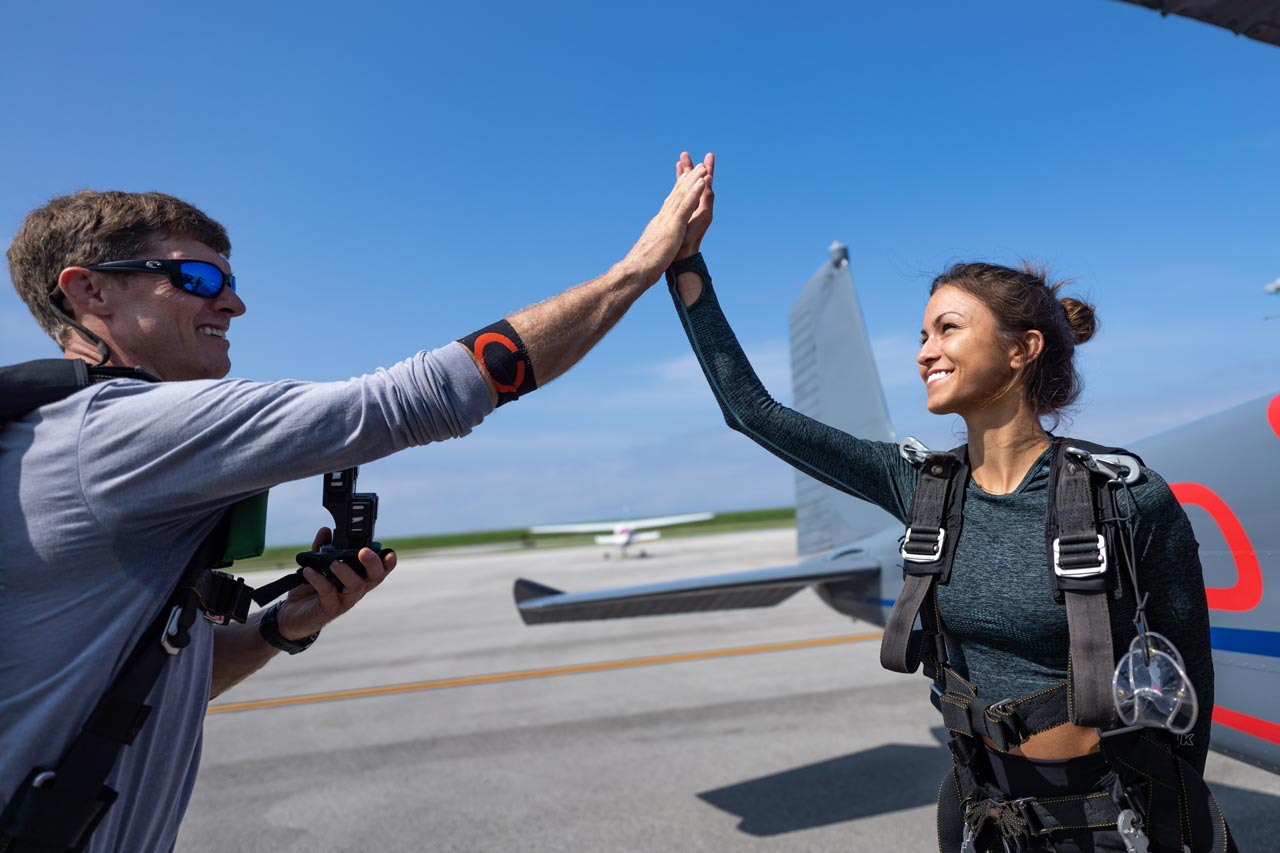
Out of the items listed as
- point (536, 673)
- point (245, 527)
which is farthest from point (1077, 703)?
point (536, 673)

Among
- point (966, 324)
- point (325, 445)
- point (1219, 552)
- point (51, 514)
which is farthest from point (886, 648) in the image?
point (1219, 552)

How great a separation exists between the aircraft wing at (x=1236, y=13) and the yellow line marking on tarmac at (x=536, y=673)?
7855mm

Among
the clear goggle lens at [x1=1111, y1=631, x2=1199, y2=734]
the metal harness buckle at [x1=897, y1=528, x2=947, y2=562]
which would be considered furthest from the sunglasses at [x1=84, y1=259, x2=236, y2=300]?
the clear goggle lens at [x1=1111, y1=631, x2=1199, y2=734]

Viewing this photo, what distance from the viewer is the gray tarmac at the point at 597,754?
430 centimetres

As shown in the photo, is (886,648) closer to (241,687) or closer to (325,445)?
(325,445)

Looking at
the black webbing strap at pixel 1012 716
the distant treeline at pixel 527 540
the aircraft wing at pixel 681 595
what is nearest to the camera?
the black webbing strap at pixel 1012 716

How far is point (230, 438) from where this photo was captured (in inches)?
49.6

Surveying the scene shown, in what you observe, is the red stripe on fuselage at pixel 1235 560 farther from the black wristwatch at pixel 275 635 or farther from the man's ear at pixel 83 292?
the man's ear at pixel 83 292

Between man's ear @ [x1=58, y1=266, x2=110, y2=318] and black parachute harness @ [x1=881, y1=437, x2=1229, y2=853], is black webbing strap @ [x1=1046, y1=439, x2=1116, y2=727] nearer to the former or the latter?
black parachute harness @ [x1=881, y1=437, x2=1229, y2=853]

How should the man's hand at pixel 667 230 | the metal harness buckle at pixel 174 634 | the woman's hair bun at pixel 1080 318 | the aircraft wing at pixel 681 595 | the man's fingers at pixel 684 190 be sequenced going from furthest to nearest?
the aircraft wing at pixel 681 595
the woman's hair bun at pixel 1080 318
the man's fingers at pixel 684 190
the man's hand at pixel 667 230
the metal harness buckle at pixel 174 634

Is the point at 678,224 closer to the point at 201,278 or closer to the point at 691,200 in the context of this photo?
the point at 691,200

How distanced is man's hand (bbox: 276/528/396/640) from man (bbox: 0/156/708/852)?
30 centimetres

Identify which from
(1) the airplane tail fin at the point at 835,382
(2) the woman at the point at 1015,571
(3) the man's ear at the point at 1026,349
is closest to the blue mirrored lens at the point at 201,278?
(2) the woman at the point at 1015,571

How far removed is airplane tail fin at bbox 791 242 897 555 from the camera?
7.07 metres
